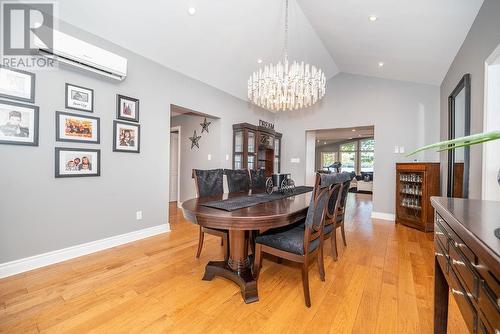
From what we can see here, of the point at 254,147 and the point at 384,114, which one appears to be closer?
the point at 384,114

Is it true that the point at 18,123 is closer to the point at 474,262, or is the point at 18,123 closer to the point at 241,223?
the point at 241,223

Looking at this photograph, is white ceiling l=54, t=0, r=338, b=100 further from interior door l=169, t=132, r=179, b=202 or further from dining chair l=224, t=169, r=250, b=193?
interior door l=169, t=132, r=179, b=202

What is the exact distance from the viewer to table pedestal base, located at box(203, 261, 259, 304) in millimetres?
1737

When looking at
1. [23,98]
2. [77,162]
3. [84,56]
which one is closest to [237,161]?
[77,162]

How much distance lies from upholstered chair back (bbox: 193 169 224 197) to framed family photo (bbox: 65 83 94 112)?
1440mm

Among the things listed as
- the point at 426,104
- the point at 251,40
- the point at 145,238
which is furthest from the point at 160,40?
the point at 426,104

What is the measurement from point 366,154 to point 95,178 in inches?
468

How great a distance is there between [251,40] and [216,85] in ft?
3.52

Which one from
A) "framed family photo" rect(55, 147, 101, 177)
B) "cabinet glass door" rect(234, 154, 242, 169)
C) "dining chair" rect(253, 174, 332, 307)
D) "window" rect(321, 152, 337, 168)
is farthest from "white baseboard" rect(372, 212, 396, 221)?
"window" rect(321, 152, 337, 168)

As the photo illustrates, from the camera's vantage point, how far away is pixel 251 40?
349cm

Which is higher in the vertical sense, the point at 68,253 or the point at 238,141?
the point at 238,141

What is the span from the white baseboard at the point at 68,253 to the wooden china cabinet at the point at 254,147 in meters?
2.13

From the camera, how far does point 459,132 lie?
9.81 ft

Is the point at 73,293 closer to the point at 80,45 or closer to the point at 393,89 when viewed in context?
the point at 80,45
